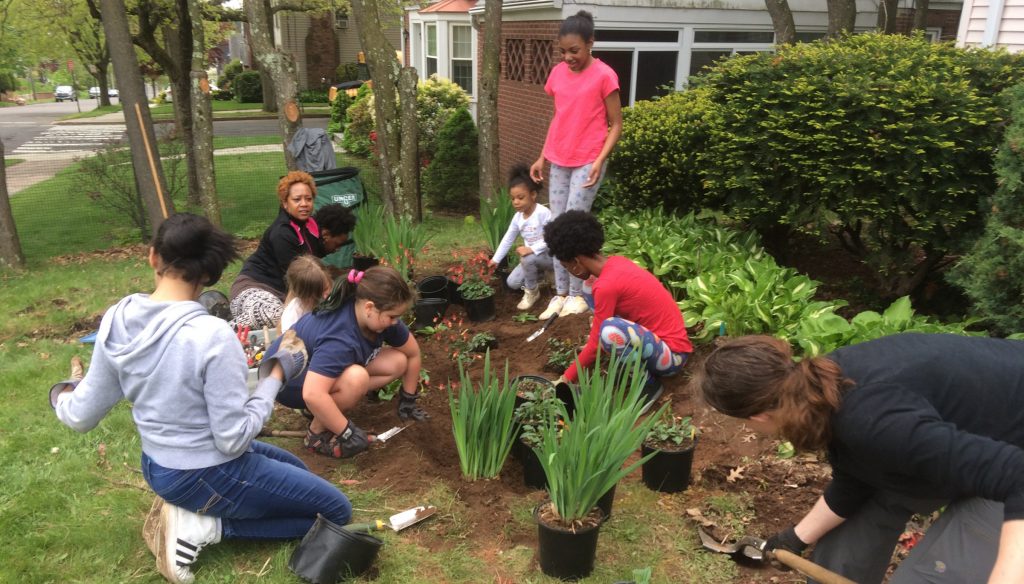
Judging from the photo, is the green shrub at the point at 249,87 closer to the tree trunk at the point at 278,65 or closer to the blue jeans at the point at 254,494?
the tree trunk at the point at 278,65

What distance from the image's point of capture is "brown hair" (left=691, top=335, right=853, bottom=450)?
1858 millimetres

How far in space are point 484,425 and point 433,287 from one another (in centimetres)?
266

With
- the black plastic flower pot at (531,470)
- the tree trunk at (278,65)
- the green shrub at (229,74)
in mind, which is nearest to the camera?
the black plastic flower pot at (531,470)

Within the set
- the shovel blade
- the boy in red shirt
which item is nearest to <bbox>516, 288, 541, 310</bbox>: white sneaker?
the boy in red shirt

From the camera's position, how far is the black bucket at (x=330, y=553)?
2633 millimetres

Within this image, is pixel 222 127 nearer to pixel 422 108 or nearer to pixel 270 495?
pixel 422 108

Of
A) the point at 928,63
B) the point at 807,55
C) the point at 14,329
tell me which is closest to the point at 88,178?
the point at 14,329

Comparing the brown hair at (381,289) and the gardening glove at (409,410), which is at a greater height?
the brown hair at (381,289)

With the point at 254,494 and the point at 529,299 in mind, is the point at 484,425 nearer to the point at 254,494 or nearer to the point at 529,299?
the point at 254,494

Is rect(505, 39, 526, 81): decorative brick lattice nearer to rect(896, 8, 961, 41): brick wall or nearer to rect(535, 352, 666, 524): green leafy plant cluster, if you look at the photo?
rect(896, 8, 961, 41): brick wall

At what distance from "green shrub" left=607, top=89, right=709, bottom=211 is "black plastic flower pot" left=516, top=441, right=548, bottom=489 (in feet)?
12.2

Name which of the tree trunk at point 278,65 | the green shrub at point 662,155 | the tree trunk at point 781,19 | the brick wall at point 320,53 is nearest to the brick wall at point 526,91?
the tree trunk at point 781,19

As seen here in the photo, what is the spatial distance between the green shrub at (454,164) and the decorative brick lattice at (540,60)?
4.61ft

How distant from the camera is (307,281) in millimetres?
3994
